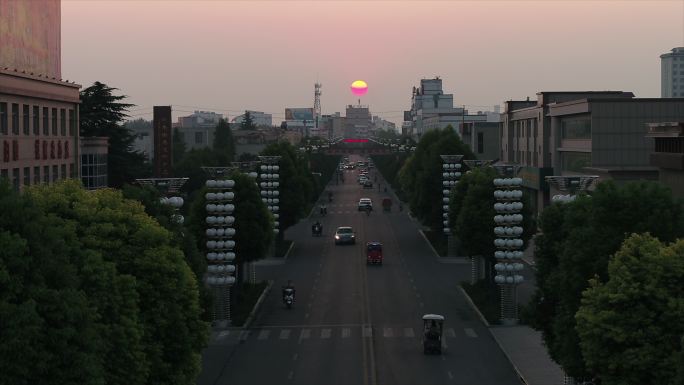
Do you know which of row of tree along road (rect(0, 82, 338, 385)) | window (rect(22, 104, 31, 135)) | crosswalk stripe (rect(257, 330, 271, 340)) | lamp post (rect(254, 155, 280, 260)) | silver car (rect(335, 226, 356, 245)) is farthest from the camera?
silver car (rect(335, 226, 356, 245))

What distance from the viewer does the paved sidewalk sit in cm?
4009

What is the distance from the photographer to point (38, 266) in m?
22.3

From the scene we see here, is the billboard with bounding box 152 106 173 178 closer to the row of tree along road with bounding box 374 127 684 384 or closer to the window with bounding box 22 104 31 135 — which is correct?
the window with bounding box 22 104 31 135

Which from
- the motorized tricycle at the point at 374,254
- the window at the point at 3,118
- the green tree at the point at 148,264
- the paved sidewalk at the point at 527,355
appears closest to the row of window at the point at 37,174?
the window at the point at 3,118

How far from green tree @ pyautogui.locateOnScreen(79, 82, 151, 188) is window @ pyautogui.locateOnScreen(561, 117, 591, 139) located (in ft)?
118

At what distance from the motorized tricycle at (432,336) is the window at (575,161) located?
118 feet

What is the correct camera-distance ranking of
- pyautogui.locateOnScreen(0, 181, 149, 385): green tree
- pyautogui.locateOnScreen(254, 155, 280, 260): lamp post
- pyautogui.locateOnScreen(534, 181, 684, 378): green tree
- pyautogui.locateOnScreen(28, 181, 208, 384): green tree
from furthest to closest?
1. pyautogui.locateOnScreen(254, 155, 280, 260): lamp post
2. pyautogui.locateOnScreen(534, 181, 684, 378): green tree
3. pyautogui.locateOnScreen(28, 181, 208, 384): green tree
4. pyautogui.locateOnScreen(0, 181, 149, 385): green tree

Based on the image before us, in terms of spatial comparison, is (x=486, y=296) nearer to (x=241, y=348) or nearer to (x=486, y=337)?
(x=486, y=337)

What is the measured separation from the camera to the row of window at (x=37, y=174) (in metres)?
61.8

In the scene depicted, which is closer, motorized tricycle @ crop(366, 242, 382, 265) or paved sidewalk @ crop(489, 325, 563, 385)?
paved sidewalk @ crop(489, 325, 563, 385)

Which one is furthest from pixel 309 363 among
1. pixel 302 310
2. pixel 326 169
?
pixel 326 169

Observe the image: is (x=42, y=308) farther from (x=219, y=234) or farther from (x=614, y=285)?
(x=219, y=234)

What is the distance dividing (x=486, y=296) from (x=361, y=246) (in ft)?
101

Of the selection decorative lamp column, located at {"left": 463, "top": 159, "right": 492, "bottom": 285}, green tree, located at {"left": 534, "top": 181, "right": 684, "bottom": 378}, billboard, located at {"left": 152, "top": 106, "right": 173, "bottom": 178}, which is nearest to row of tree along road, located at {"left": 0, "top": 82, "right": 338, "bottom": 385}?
green tree, located at {"left": 534, "top": 181, "right": 684, "bottom": 378}
